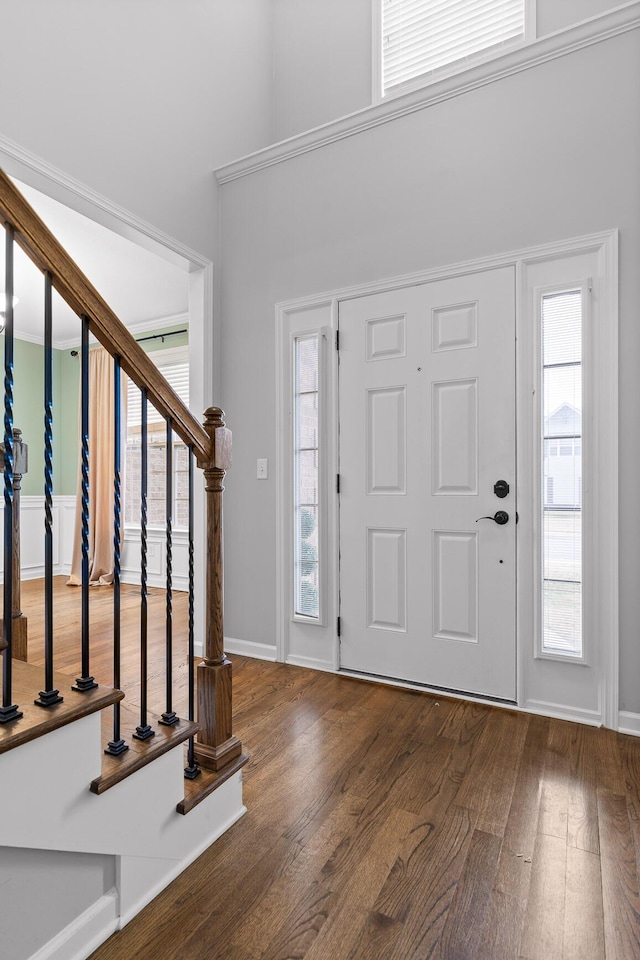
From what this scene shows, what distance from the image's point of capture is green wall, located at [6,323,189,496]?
5.69 metres

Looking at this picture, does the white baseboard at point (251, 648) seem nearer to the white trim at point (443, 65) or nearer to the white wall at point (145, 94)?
the white wall at point (145, 94)

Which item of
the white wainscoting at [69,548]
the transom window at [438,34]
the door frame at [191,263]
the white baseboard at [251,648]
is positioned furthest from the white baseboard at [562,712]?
the white wainscoting at [69,548]

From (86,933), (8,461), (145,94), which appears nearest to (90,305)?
(8,461)

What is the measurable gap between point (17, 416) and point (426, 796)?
5.36 metres

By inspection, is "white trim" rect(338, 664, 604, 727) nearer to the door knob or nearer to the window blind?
the door knob

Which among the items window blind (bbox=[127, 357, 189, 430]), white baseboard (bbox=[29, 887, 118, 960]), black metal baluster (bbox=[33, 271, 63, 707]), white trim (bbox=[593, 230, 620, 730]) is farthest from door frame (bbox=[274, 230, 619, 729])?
window blind (bbox=[127, 357, 189, 430])

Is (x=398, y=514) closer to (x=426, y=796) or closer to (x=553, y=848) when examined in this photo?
(x=426, y=796)

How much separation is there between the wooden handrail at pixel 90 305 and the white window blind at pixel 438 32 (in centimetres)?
265

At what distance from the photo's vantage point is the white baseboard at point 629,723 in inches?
86.4

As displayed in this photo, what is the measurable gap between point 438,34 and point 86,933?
12.9ft

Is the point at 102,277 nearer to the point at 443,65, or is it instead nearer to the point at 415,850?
the point at 443,65

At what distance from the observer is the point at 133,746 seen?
4.29 ft

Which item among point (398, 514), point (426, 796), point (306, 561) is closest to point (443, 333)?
point (398, 514)

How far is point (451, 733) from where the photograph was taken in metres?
2.19
